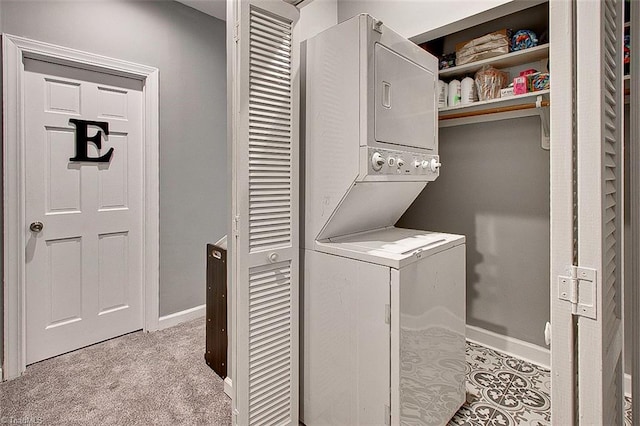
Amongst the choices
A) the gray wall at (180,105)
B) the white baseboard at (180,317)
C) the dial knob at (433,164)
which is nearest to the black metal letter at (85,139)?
the gray wall at (180,105)

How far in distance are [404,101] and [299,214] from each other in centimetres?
80

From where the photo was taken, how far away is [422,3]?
241 cm

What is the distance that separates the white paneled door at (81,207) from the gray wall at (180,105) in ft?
0.70

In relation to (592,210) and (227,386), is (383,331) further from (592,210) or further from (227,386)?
(227,386)

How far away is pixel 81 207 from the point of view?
102 inches

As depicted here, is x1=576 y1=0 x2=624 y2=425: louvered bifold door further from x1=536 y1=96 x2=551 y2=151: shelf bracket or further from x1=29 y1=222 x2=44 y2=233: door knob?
x1=29 y1=222 x2=44 y2=233: door knob

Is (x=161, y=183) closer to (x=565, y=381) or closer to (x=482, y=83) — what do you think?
(x=482, y=83)

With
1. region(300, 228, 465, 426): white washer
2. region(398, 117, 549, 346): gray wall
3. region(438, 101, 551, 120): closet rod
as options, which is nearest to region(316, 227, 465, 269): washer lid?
region(300, 228, 465, 426): white washer

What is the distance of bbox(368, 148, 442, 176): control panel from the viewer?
5.10ft

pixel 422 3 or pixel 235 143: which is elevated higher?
pixel 422 3

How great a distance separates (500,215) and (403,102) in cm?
141

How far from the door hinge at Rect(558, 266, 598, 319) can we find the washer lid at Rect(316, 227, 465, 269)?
0.69 meters

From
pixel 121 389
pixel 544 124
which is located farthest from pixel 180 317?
pixel 544 124

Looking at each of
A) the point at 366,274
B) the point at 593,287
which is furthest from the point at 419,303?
the point at 593,287
